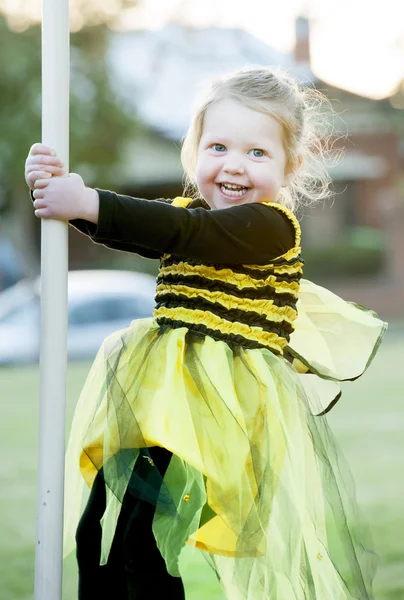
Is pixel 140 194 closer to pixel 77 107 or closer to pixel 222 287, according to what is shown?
pixel 77 107

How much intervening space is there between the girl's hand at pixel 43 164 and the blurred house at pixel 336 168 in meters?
18.5

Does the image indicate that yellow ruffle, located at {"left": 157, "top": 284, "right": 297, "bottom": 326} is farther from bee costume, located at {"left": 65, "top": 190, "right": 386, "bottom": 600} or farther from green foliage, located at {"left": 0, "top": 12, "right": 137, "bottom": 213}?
green foliage, located at {"left": 0, "top": 12, "right": 137, "bottom": 213}

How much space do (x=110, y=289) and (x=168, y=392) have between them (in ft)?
43.1

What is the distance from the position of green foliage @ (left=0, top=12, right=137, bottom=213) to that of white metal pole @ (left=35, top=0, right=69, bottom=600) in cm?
1530

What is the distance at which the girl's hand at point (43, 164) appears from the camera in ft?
6.73

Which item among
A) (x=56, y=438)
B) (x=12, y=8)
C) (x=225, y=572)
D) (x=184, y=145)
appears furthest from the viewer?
(x=12, y=8)

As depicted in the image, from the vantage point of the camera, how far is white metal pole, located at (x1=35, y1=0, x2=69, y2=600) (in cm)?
208

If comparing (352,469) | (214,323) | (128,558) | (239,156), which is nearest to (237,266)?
(214,323)

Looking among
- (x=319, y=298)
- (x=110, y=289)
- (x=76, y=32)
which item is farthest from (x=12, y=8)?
(x=319, y=298)

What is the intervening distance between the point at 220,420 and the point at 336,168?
21.0 m

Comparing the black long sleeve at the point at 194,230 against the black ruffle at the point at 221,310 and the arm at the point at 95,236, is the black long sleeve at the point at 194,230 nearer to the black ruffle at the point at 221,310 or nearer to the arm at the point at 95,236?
the arm at the point at 95,236

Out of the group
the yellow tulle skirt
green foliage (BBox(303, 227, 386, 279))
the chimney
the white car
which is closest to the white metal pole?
the yellow tulle skirt

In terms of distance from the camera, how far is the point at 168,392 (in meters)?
2.21

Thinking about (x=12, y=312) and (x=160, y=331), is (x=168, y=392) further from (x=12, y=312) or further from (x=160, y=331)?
(x=12, y=312)
